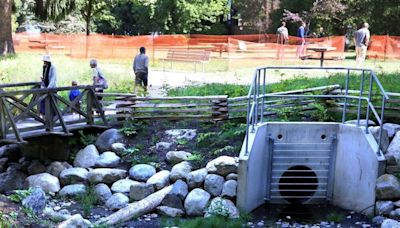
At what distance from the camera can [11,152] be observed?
37.8 feet

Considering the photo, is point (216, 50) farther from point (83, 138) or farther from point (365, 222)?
point (365, 222)

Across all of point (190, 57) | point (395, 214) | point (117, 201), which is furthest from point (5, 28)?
point (395, 214)

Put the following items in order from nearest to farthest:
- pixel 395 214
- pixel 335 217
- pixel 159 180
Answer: pixel 395 214 < pixel 335 217 < pixel 159 180

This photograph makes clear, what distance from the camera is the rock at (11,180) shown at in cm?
1032

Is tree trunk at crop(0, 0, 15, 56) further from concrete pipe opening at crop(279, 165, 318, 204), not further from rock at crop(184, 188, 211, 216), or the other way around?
concrete pipe opening at crop(279, 165, 318, 204)

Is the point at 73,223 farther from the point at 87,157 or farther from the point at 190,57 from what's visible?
the point at 190,57

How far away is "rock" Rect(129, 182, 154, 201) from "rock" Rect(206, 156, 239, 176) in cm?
117

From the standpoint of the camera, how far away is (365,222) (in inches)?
364

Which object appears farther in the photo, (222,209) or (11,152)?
(11,152)

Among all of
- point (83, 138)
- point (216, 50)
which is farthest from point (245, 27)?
point (83, 138)

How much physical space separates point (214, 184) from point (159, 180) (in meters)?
1.11

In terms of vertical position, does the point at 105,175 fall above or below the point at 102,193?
above

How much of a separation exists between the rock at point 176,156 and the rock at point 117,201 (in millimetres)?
1245

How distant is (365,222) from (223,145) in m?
3.13
